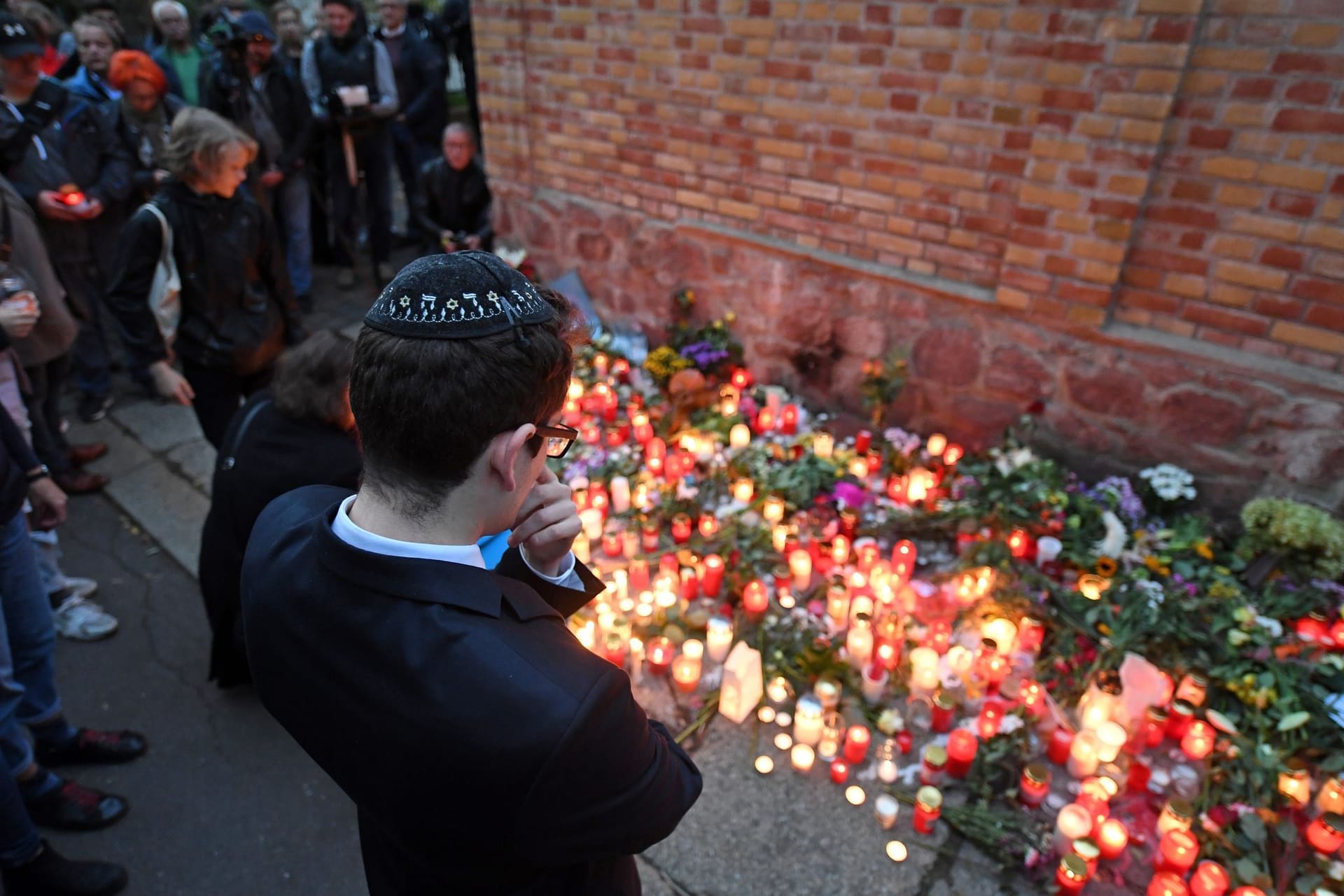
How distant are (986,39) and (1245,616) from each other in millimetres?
2671

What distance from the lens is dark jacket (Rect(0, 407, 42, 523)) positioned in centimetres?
247

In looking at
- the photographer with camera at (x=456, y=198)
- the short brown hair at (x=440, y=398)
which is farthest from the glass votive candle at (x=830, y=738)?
the photographer with camera at (x=456, y=198)

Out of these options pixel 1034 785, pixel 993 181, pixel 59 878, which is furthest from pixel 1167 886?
pixel 59 878

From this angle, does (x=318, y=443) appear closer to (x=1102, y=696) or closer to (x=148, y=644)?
(x=148, y=644)

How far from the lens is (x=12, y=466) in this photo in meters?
2.51

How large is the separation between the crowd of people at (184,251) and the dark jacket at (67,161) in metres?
0.01

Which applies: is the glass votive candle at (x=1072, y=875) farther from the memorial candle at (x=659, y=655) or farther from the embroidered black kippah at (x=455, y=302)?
the embroidered black kippah at (x=455, y=302)

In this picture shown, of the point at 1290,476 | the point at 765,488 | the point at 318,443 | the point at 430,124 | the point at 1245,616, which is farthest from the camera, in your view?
the point at 430,124

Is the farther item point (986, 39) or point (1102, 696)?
point (986, 39)

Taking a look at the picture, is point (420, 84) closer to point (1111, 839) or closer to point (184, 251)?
point (184, 251)

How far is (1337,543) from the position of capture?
3.21 metres

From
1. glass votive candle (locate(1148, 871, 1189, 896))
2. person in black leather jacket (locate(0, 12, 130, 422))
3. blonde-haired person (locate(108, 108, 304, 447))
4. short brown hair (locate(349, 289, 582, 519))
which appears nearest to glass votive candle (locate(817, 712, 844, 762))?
glass votive candle (locate(1148, 871, 1189, 896))

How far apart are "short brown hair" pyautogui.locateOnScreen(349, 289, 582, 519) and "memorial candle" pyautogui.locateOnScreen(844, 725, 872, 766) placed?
2.07 metres

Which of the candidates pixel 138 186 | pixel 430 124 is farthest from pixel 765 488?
pixel 430 124
